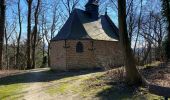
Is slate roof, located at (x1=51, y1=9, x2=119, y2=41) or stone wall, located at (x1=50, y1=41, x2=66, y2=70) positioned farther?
slate roof, located at (x1=51, y1=9, x2=119, y2=41)

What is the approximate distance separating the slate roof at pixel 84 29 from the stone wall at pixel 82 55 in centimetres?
53

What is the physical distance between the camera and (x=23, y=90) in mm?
17234

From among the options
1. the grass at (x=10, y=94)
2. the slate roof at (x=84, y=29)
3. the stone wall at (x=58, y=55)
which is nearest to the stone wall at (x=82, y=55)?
the stone wall at (x=58, y=55)

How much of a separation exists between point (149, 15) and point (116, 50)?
57.6 feet

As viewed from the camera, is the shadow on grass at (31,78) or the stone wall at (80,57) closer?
the shadow on grass at (31,78)

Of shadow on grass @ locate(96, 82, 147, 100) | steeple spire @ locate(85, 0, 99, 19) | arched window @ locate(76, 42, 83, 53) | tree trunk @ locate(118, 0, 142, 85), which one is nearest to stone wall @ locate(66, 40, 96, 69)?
arched window @ locate(76, 42, 83, 53)

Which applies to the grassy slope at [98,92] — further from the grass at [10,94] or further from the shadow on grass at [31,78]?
the shadow on grass at [31,78]

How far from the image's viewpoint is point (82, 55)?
30.6 m

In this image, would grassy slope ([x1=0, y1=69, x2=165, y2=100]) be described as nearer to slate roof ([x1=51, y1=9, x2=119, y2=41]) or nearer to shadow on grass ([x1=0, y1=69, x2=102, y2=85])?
shadow on grass ([x1=0, y1=69, x2=102, y2=85])

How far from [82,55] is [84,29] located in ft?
9.04

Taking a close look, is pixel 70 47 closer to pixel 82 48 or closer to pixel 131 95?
pixel 82 48

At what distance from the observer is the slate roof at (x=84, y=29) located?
30789mm

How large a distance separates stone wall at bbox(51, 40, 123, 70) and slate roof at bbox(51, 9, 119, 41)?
1.74 feet

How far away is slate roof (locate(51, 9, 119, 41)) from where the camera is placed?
30.8 meters
